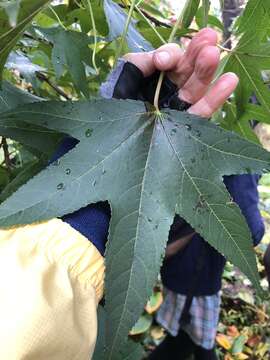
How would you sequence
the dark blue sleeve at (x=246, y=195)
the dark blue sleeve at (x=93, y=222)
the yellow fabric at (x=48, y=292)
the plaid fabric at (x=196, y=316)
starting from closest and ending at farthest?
the yellow fabric at (x=48, y=292), the dark blue sleeve at (x=93, y=222), the dark blue sleeve at (x=246, y=195), the plaid fabric at (x=196, y=316)

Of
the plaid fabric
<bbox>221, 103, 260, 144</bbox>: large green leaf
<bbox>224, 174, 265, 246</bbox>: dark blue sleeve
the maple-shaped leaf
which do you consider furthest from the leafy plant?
the plaid fabric

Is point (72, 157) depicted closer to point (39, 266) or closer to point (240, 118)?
point (39, 266)

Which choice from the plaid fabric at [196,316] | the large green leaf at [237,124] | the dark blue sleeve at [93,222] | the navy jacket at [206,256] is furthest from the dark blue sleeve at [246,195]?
the dark blue sleeve at [93,222]

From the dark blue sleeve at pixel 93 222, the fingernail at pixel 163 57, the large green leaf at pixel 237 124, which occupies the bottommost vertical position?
the dark blue sleeve at pixel 93 222

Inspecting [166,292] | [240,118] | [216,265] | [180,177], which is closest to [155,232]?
[180,177]

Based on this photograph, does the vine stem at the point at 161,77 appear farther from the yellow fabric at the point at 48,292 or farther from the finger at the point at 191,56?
the yellow fabric at the point at 48,292

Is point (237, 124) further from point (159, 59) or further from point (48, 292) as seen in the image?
point (48, 292)
